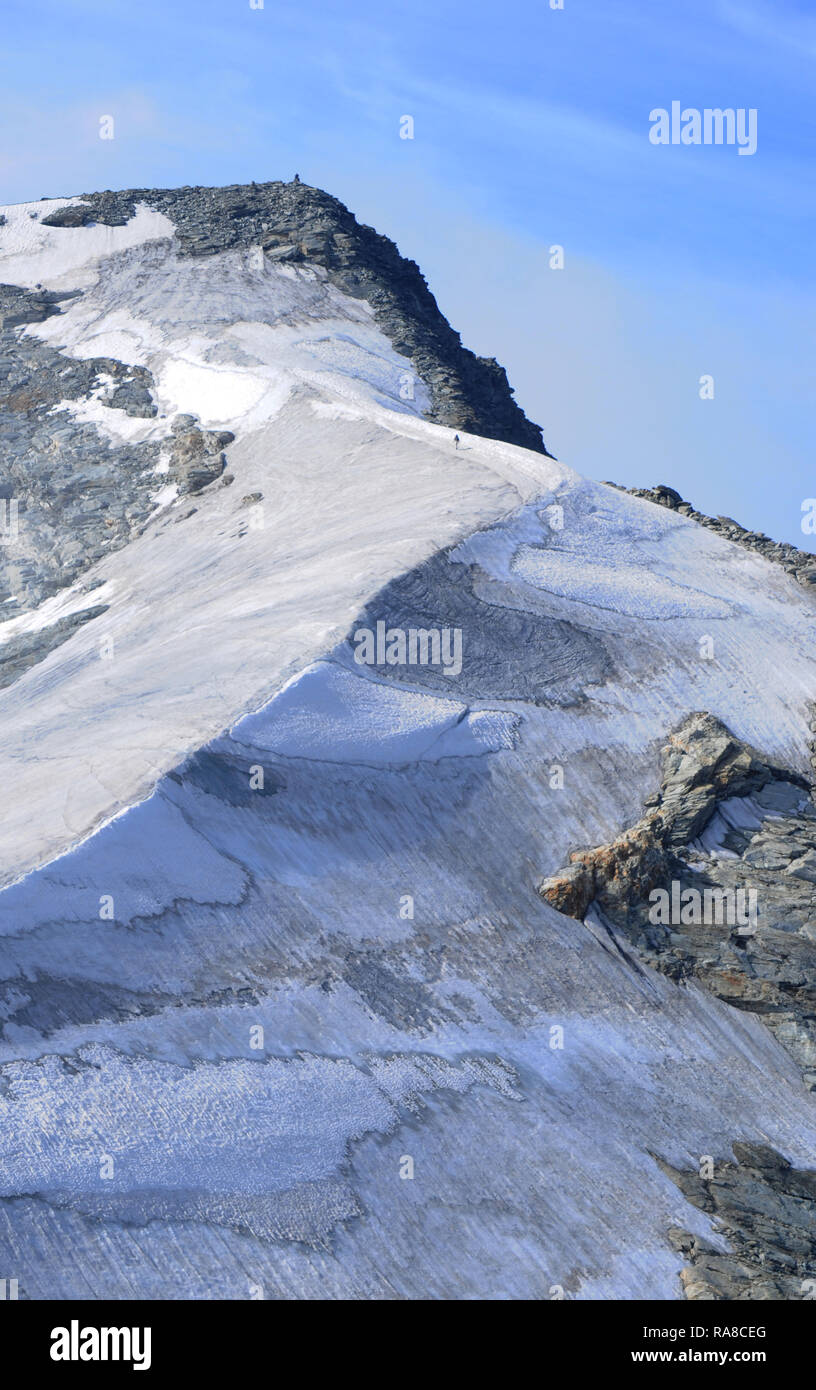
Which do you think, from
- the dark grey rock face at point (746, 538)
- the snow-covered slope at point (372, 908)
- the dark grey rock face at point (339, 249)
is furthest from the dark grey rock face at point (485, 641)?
the dark grey rock face at point (339, 249)

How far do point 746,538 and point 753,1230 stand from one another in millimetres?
18692

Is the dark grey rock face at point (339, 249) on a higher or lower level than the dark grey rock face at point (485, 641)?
higher

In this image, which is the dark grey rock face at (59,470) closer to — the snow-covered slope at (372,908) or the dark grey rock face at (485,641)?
the snow-covered slope at (372,908)

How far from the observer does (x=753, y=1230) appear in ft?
51.4

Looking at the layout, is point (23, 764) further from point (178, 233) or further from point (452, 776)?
point (178, 233)

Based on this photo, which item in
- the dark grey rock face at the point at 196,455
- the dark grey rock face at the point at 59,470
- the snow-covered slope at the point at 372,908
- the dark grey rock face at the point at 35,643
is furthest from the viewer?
the dark grey rock face at the point at 196,455

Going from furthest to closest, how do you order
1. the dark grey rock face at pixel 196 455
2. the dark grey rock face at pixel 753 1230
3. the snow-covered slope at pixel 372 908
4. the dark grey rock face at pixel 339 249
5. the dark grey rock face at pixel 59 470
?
1. the dark grey rock face at pixel 339 249
2. the dark grey rock face at pixel 196 455
3. the dark grey rock face at pixel 59 470
4. the dark grey rock face at pixel 753 1230
5. the snow-covered slope at pixel 372 908

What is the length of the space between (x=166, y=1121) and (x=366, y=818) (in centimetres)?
605

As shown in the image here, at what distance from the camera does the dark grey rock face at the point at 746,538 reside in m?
28.1

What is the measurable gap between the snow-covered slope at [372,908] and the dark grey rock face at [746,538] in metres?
1.17

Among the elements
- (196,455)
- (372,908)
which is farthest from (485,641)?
(196,455)

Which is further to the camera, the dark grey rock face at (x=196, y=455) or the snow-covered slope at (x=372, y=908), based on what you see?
the dark grey rock face at (x=196, y=455)

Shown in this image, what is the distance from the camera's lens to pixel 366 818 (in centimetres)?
1847

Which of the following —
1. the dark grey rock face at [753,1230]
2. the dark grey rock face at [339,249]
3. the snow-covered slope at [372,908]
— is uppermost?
the dark grey rock face at [339,249]
